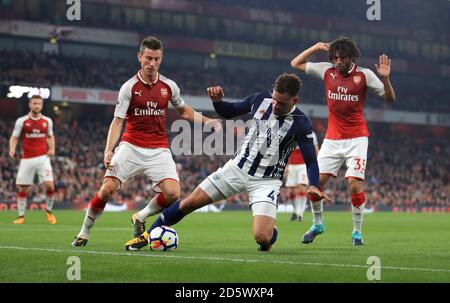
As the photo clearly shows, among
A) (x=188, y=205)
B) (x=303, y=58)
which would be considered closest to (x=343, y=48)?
(x=303, y=58)

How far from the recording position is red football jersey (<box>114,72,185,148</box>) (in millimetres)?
10844

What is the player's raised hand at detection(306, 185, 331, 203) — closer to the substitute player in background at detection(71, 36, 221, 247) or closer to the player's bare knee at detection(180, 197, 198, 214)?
the player's bare knee at detection(180, 197, 198, 214)

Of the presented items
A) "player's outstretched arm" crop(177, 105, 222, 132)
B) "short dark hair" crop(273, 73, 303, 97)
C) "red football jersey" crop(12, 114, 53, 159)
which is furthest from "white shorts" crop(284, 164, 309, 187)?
"short dark hair" crop(273, 73, 303, 97)

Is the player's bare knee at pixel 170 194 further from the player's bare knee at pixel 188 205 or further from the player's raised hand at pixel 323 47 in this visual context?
the player's raised hand at pixel 323 47

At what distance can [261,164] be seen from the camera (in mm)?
10000

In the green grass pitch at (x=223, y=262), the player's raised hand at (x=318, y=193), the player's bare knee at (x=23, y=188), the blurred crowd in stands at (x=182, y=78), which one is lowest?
the green grass pitch at (x=223, y=262)

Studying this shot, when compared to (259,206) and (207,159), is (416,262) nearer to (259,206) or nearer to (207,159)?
(259,206)

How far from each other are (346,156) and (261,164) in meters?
2.61

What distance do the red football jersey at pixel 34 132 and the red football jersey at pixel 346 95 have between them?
8.61 m

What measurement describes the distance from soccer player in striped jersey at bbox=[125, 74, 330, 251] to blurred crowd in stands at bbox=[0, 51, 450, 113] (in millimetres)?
28852

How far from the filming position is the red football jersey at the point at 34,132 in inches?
749

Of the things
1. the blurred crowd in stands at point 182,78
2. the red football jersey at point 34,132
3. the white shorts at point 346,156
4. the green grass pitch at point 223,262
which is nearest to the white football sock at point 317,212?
the green grass pitch at point 223,262

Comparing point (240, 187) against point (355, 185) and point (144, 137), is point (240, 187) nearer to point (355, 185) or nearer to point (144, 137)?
point (144, 137)
